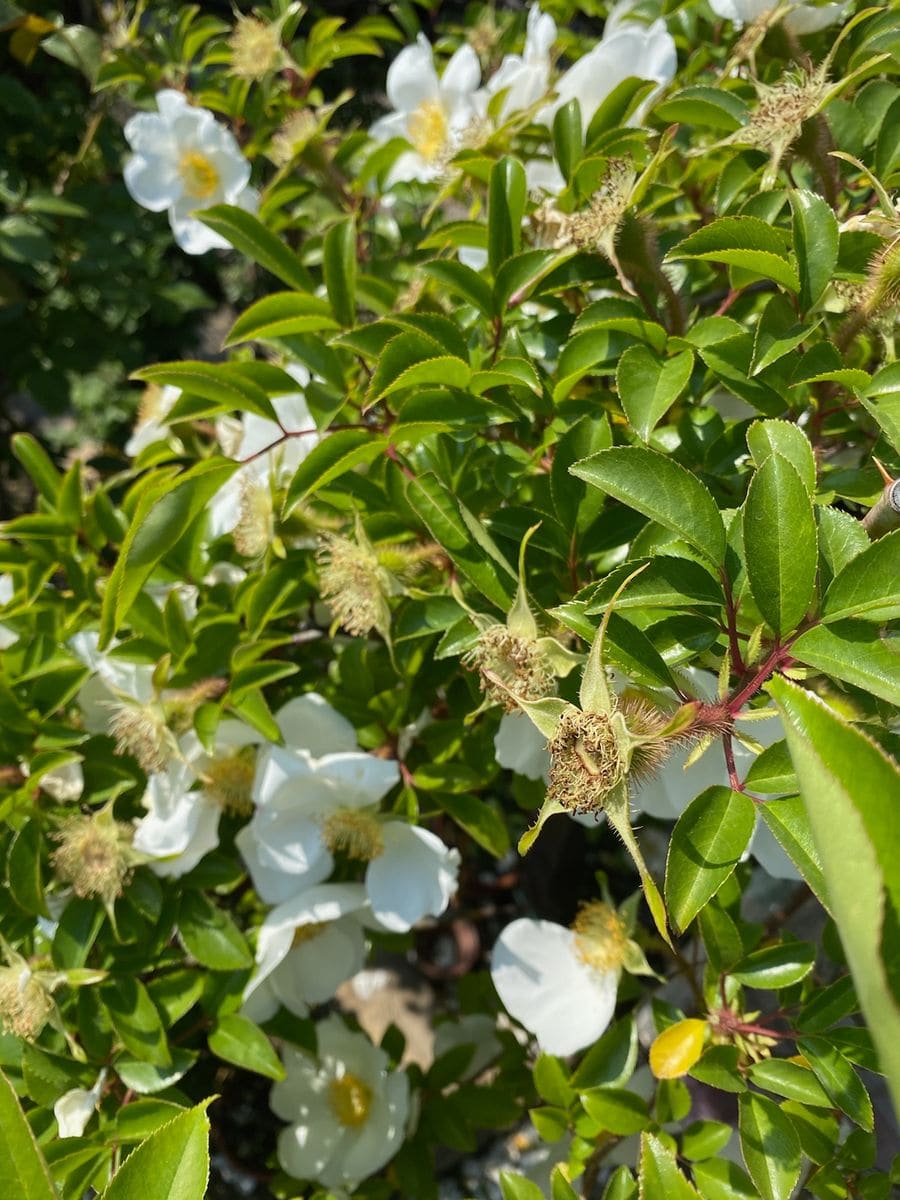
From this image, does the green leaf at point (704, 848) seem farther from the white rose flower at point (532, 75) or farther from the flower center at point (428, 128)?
the flower center at point (428, 128)

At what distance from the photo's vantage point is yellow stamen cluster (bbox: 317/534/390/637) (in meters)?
0.76

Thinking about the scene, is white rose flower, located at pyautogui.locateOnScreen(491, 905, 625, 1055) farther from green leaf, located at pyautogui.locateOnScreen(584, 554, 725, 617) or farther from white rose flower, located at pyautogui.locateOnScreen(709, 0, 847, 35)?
white rose flower, located at pyautogui.locateOnScreen(709, 0, 847, 35)

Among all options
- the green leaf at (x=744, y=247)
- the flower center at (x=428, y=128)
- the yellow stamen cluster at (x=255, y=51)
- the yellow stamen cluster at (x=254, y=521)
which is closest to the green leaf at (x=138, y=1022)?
the yellow stamen cluster at (x=254, y=521)

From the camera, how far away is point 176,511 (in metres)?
0.72

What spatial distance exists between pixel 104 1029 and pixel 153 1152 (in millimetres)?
399

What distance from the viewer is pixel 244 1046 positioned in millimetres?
840

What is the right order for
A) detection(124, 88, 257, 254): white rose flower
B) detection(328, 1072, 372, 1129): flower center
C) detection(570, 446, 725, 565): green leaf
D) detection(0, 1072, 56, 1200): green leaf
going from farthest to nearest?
detection(124, 88, 257, 254): white rose flower → detection(328, 1072, 372, 1129): flower center → detection(570, 446, 725, 565): green leaf → detection(0, 1072, 56, 1200): green leaf

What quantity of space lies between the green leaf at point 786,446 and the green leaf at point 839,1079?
413 millimetres

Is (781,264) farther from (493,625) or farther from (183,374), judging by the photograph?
(183,374)

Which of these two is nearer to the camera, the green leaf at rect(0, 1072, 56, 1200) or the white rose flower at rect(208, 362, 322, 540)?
the green leaf at rect(0, 1072, 56, 1200)

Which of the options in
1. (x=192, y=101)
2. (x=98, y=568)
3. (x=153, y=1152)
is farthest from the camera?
(x=192, y=101)

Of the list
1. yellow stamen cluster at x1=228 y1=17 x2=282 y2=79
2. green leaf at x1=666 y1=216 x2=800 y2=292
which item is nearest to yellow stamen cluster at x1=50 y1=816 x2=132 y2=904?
green leaf at x1=666 y1=216 x2=800 y2=292

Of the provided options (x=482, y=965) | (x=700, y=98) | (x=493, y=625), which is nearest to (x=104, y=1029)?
(x=493, y=625)

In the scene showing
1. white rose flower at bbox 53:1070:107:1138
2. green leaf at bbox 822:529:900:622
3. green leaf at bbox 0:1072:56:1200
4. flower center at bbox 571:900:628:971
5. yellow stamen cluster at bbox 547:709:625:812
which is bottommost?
white rose flower at bbox 53:1070:107:1138
